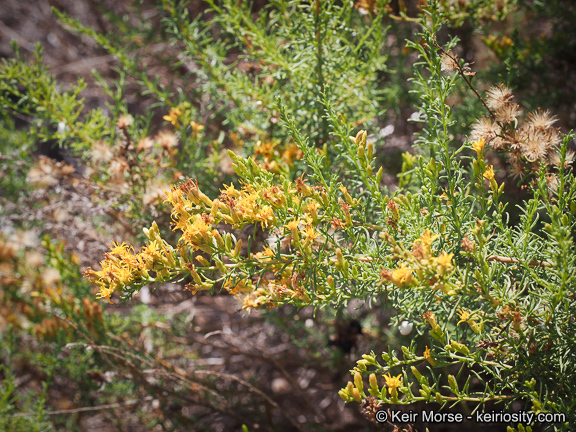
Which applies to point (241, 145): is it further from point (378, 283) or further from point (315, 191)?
point (378, 283)

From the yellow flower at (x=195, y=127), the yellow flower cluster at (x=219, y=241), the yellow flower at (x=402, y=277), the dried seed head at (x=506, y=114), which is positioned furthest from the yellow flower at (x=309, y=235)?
the yellow flower at (x=195, y=127)

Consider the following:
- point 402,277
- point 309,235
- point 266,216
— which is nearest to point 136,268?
point 266,216

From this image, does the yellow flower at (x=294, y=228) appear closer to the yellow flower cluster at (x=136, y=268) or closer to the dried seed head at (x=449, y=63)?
the yellow flower cluster at (x=136, y=268)

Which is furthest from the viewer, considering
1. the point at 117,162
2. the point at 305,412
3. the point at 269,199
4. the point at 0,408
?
the point at 305,412

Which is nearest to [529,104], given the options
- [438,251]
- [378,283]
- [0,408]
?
[438,251]

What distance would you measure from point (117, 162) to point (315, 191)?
1.05 m

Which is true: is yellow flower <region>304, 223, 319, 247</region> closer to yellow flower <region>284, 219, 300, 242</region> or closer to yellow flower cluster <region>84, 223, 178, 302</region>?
yellow flower <region>284, 219, 300, 242</region>

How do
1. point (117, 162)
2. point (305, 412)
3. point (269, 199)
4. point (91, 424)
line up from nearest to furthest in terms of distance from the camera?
point (269, 199), point (117, 162), point (305, 412), point (91, 424)

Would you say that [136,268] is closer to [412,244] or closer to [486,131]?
[412,244]

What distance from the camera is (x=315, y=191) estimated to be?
125 cm

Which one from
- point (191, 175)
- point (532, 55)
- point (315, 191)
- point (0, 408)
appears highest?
point (532, 55)
